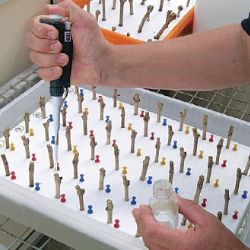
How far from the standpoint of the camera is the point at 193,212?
68cm

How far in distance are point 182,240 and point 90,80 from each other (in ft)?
1.14

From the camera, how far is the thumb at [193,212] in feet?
2.20

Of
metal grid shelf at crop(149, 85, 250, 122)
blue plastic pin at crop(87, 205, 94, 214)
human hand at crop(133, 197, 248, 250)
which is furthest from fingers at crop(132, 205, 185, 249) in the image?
metal grid shelf at crop(149, 85, 250, 122)

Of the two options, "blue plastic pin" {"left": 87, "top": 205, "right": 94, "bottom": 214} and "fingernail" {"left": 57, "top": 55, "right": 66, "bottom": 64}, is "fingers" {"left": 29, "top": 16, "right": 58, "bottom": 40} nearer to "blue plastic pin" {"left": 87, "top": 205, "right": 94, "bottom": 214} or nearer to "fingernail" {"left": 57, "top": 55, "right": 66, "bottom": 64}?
"fingernail" {"left": 57, "top": 55, "right": 66, "bottom": 64}

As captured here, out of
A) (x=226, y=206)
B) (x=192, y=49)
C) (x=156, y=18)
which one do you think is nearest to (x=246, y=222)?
(x=226, y=206)

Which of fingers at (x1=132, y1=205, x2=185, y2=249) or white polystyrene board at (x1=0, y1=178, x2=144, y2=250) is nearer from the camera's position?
fingers at (x1=132, y1=205, x2=185, y2=249)

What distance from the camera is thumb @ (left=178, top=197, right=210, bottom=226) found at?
0.67m

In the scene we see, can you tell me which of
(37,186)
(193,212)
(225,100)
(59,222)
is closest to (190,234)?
(193,212)

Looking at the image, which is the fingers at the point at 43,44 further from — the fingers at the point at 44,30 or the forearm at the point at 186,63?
the forearm at the point at 186,63

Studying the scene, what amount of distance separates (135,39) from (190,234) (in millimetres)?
592

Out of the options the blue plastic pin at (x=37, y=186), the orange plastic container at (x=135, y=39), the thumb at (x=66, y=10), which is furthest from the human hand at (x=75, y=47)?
the orange plastic container at (x=135, y=39)

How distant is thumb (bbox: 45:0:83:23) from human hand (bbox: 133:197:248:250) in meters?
0.31

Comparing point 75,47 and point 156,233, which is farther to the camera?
point 75,47

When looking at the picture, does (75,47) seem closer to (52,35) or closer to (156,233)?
(52,35)
